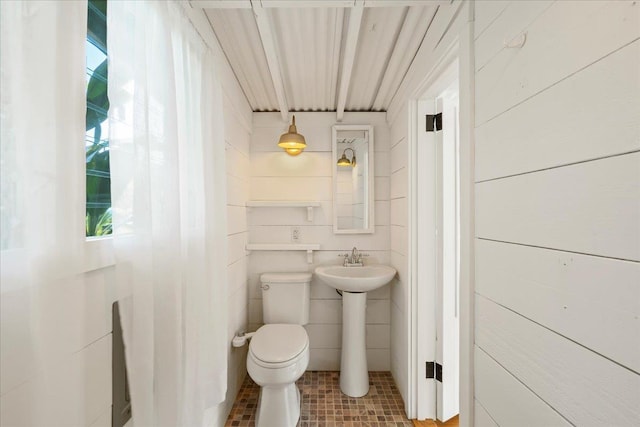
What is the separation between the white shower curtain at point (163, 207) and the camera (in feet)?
2.27

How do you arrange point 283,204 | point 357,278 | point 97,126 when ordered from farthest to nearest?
point 283,204
point 357,278
point 97,126

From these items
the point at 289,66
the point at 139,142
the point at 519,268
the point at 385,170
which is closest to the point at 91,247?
the point at 139,142

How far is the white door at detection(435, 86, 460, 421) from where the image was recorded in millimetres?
1674

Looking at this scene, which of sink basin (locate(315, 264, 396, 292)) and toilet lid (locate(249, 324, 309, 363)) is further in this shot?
sink basin (locate(315, 264, 396, 292))

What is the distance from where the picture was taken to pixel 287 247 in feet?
7.38

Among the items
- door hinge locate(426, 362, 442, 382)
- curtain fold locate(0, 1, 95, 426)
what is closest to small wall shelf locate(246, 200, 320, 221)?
door hinge locate(426, 362, 442, 382)

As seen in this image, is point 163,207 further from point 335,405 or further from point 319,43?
point 335,405

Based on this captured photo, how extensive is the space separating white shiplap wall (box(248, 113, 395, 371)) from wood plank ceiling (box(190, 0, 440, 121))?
0.95 ft

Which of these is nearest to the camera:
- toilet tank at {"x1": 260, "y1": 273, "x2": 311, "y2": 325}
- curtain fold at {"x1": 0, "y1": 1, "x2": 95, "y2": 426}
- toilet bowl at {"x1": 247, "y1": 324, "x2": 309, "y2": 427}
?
curtain fold at {"x1": 0, "y1": 1, "x2": 95, "y2": 426}

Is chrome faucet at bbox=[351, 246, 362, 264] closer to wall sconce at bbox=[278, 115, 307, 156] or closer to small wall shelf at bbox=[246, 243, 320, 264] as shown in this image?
small wall shelf at bbox=[246, 243, 320, 264]

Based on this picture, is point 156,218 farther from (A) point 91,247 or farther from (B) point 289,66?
(B) point 289,66

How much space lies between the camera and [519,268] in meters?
0.74

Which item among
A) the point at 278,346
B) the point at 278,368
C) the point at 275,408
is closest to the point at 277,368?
the point at 278,368

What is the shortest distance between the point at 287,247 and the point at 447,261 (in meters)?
1.22
